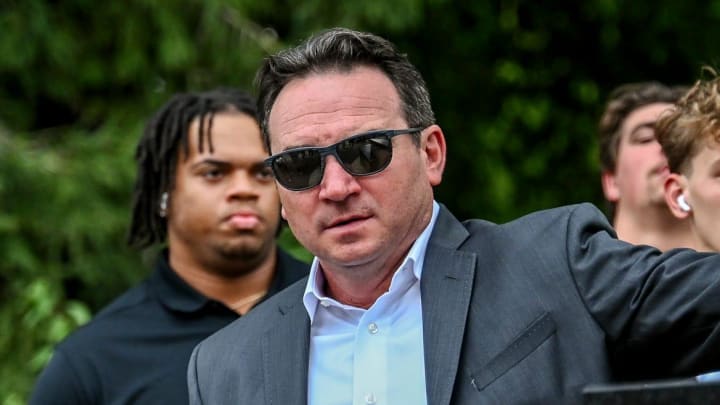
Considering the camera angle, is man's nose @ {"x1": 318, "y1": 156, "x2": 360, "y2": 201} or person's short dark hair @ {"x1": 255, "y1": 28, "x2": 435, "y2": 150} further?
person's short dark hair @ {"x1": 255, "y1": 28, "x2": 435, "y2": 150}

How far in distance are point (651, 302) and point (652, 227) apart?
1554 mm

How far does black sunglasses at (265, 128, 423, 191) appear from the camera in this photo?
262 cm

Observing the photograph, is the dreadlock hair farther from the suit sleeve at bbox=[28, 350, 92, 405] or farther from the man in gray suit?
the man in gray suit

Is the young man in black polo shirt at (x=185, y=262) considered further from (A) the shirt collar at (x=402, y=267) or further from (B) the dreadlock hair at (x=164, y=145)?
(A) the shirt collar at (x=402, y=267)

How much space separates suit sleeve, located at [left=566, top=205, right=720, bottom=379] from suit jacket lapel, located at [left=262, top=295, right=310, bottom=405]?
1.94ft

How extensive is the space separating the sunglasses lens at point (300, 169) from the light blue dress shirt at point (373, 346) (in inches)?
9.7

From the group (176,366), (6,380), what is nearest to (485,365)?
(176,366)

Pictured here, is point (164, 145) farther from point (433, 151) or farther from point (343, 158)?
point (343, 158)

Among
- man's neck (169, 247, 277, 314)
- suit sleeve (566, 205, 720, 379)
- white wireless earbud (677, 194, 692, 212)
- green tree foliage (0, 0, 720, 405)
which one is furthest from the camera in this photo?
green tree foliage (0, 0, 720, 405)

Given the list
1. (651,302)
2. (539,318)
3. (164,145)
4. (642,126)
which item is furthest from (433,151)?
(164,145)

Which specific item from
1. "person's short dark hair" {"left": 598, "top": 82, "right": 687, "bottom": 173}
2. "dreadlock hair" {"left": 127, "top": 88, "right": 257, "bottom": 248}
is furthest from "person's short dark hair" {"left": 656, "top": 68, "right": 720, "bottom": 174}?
"dreadlock hair" {"left": 127, "top": 88, "right": 257, "bottom": 248}

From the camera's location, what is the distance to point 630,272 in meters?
2.34

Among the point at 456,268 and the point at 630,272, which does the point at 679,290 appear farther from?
the point at 456,268

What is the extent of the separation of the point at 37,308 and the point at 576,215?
311 centimetres
